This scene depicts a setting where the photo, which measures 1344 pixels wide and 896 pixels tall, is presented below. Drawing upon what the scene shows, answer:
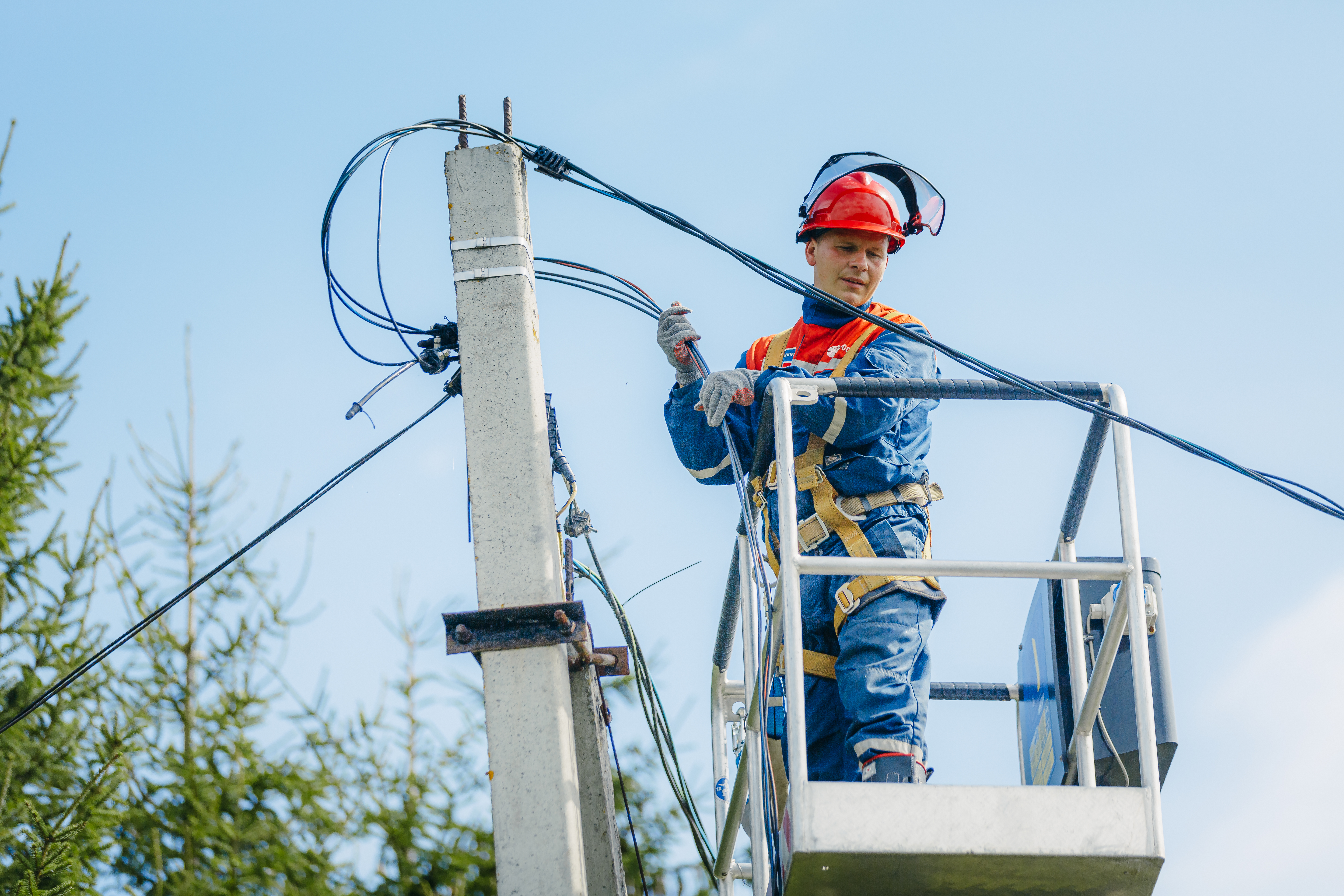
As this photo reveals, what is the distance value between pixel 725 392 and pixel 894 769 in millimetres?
1203

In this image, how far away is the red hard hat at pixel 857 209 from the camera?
498 cm

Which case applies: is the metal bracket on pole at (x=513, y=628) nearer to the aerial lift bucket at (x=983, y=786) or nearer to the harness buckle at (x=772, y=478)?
the aerial lift bucket at (x=983, y=786)

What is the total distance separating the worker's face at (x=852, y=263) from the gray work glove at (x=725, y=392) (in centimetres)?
72

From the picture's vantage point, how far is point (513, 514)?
425cm

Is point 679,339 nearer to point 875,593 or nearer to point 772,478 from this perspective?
point 772,478

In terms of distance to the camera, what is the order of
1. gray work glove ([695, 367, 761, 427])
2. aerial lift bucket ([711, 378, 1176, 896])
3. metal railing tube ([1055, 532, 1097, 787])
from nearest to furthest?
1. aerial lift bucket ([711, 378, 1176, 896])
2. gray work glove ([695, 367, 761, 427])
3. metal railing tube ([1055, 532, 1097, 787])

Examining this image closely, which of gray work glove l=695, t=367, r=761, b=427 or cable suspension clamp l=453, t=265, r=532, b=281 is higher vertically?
cable suspension clamp l=453, t=265, r=532, b=281

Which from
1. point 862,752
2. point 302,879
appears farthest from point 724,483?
point 302,879

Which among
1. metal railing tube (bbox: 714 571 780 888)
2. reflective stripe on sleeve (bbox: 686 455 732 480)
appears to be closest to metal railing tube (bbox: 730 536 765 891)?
metal railing tube (bbox: 714 571 780 888)

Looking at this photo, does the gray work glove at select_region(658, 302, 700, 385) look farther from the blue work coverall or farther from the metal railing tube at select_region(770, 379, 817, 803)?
the metal railing tube at select_region(770, 379, 817, 803)

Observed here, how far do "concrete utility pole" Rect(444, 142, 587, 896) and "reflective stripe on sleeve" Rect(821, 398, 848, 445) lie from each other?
827 mm

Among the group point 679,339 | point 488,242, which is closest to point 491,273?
point 488,242

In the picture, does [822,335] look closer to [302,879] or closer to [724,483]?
[724,483]

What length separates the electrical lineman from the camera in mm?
4059
